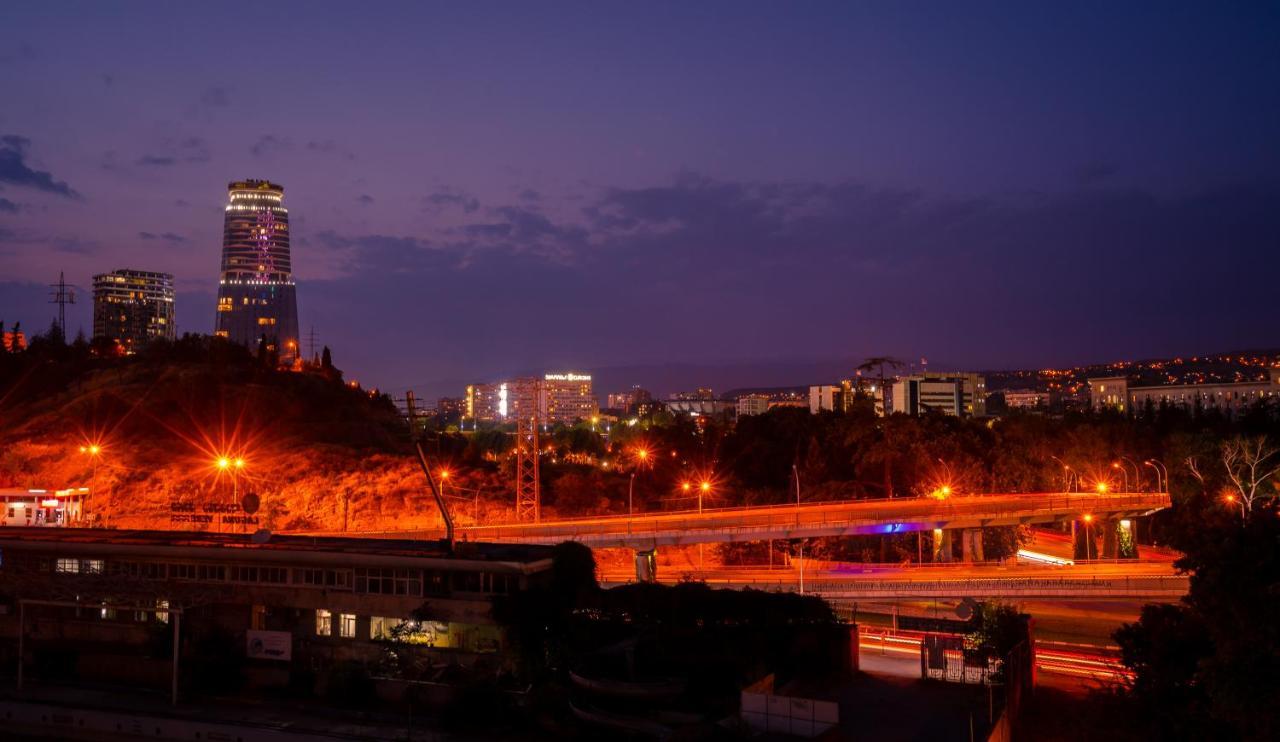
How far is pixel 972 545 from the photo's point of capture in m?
67.9

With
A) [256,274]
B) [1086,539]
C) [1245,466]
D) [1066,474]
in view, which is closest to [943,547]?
[1086,539]

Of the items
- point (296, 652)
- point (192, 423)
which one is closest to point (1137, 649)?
point (296, 652)

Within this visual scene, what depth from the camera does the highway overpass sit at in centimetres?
5588

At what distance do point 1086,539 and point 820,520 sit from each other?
21.9 metres

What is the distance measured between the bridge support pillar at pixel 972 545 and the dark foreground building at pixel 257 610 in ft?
126

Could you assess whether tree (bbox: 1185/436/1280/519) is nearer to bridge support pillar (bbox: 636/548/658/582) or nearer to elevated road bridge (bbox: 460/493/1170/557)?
elevated road bridge (bbox: 460/493/1170/557)

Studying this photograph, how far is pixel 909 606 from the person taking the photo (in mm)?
52156

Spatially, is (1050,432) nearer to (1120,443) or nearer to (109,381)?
(1120,443)

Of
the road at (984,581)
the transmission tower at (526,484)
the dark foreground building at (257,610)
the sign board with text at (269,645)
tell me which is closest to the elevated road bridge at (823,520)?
the road at (984,581)

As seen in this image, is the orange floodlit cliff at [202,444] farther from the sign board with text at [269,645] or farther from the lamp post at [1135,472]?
the lamp post at [1135,472]

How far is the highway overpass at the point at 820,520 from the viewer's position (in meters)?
55.9

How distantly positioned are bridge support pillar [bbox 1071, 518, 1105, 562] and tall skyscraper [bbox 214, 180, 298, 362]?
151077 mm

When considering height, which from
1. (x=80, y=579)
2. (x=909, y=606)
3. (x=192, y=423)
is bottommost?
(x=909, y=606)

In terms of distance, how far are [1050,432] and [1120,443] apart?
1143 cm
